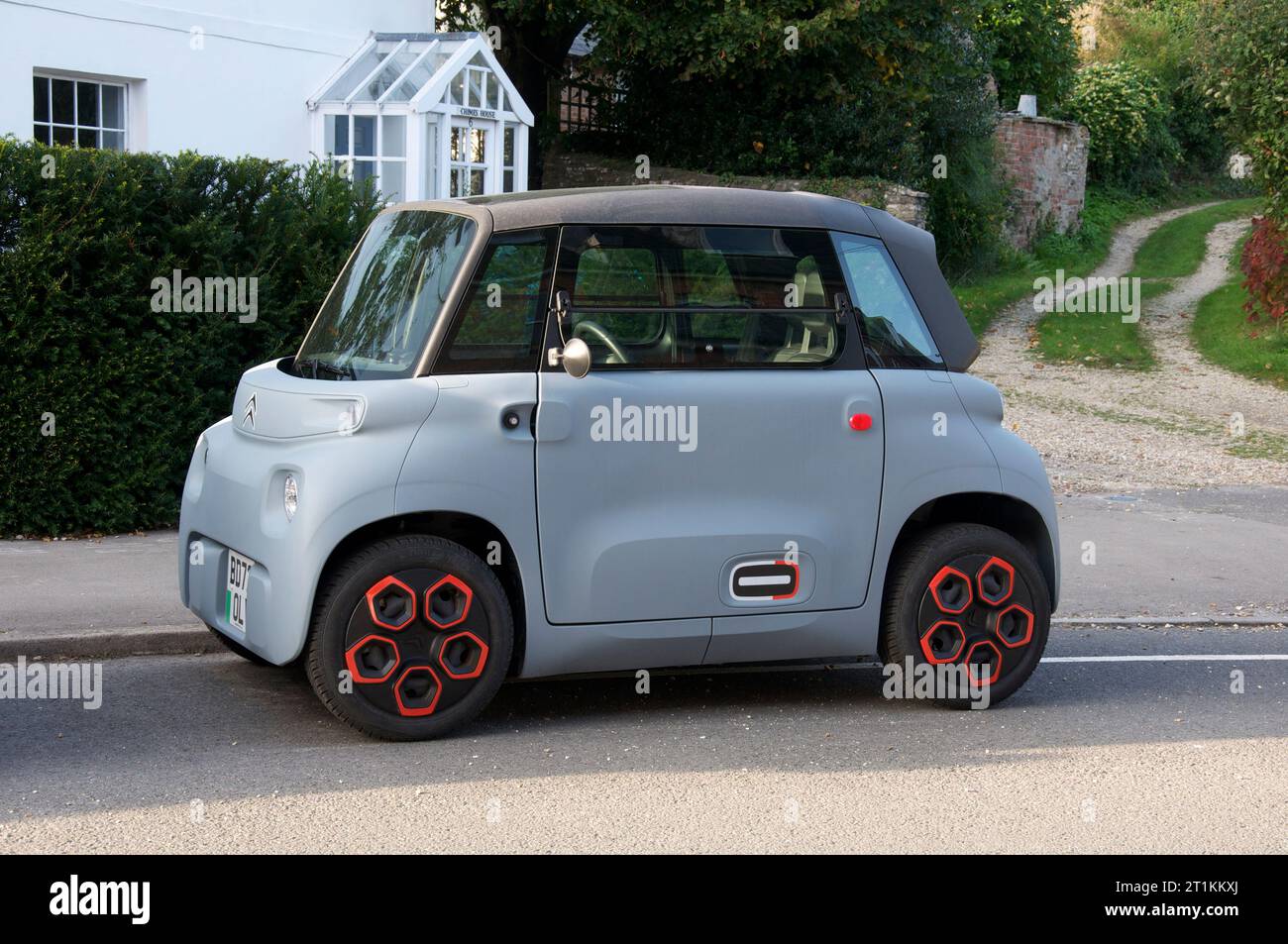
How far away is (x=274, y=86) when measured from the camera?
16.8 meters

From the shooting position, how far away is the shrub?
827 inches

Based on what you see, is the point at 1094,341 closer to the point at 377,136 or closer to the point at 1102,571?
the point at 377,136

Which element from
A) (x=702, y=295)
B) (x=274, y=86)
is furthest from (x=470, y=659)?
(x=274, y=86)

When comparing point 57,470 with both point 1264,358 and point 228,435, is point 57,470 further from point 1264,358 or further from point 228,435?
point 1264,358

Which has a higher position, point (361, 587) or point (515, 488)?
point (515, 488)

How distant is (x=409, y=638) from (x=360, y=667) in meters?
0.21

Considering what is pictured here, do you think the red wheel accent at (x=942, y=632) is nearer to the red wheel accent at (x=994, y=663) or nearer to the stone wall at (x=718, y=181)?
the red wheel accent at (x=994, y=663)

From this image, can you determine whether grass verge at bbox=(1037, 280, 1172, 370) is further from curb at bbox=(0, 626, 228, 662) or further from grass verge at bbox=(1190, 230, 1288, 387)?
curb at bbox=(0, 626, 228, 662)

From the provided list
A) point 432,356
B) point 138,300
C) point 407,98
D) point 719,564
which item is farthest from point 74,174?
point 407,98

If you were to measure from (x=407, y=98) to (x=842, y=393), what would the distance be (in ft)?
41.1

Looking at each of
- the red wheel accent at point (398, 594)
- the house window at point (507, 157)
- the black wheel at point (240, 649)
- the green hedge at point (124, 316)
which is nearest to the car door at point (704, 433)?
the red wheel accent at point (398, 594)

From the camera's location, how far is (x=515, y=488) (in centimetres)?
572

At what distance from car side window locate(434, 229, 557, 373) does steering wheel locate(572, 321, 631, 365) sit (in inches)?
6.8

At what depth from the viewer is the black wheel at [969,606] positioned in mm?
6324
